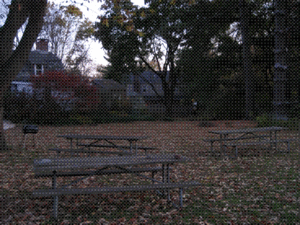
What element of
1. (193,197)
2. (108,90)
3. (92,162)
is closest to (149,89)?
(108,90)

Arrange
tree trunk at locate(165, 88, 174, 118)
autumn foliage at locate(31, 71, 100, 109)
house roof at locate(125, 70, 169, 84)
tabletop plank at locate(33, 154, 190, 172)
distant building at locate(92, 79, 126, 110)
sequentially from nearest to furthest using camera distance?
1. tabletop plank at locate(33, 154, 190, 172)
2. tree trunk at locate(165, 88, 174, 118)
3. distant building at locate(92, 79, 126, 110)
4. autumn foliage at locate(31, 71, 100, 109)
5. house roof at locate(125, 70, 169, 84)

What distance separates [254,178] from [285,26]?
5745 mm

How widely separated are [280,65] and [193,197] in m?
6.24

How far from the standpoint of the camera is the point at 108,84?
334 inches

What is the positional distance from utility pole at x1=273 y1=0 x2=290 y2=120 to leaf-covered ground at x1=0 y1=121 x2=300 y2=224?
10.0 feet

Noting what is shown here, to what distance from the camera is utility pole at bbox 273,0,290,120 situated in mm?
7574

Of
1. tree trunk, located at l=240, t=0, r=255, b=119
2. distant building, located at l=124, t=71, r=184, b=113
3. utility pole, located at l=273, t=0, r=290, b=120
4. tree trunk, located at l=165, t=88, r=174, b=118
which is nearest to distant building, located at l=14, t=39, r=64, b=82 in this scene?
distant building, located at l=124, t=71, r=184, b=113

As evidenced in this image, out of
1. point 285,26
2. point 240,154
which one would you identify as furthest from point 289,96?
point 240,154

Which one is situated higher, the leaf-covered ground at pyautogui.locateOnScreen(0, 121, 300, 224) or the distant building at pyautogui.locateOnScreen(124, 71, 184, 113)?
the distant building at pyautogui.locateOnScreen(124, 71, 184, 113)

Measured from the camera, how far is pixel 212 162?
4430 mm

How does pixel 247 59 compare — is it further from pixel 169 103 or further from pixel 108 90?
pixel 108 90

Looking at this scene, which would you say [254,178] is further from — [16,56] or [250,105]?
[250,105]

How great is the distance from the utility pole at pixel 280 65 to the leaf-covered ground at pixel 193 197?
3.06 m

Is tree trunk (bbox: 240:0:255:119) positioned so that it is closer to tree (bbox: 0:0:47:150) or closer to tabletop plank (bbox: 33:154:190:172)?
tree (bbox: 0:0:47:150)
